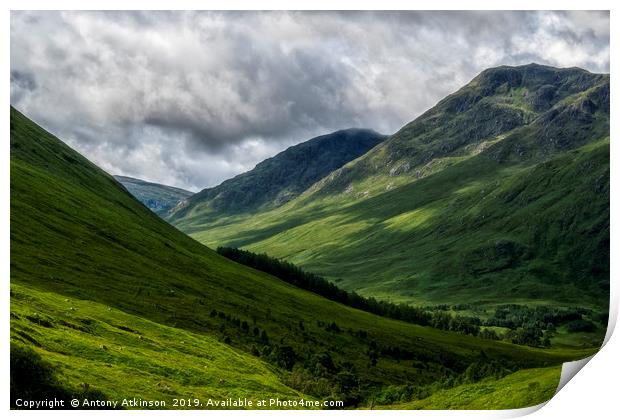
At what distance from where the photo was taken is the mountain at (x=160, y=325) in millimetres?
49531

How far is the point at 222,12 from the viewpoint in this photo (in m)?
54.7

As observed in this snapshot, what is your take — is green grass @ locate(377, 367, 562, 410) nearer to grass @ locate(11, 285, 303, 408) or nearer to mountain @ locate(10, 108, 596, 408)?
mountain @ locate(10, 108, 596, 408)

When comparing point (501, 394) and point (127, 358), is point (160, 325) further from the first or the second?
point (501, 394)

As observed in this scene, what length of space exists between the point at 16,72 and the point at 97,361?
2878 centimetres

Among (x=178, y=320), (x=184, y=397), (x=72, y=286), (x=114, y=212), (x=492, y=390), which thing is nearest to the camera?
(x=184, y=397)

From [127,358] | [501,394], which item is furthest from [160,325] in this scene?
[501,394]

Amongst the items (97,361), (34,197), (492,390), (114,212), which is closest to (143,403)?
(97,361)

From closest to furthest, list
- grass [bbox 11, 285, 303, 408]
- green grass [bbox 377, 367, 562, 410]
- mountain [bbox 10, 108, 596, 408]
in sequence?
grass [bbox 11, 285, 303, 408]
mountain [bbox 10, 108, 596, 408]
green grass [bbox 377, 367, 562, 410]

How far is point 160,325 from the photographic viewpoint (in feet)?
264

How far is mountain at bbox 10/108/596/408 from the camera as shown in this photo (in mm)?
49531

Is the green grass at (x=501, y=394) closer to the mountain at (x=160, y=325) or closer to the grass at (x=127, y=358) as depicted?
the mountain at (x=160, y=325)

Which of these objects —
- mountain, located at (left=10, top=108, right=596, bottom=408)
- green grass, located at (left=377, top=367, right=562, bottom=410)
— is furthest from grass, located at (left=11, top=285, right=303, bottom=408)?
green grass, located at (left=377, top=367, right=562, bottom=410)
